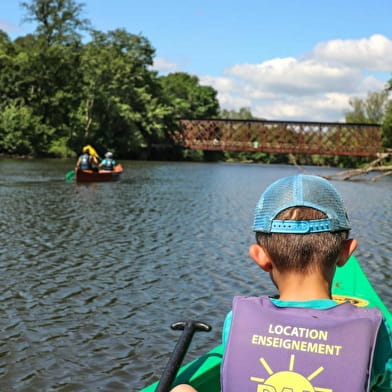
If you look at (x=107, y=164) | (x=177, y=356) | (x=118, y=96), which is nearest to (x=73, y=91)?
(x=118, y=96)

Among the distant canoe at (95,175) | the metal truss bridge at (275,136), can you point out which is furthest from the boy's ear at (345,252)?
the metal truss bridge at (275,136)

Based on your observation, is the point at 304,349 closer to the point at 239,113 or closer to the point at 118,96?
the point at 118,96

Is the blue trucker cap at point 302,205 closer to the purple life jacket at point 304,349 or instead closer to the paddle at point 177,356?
the purple life jacket at point 304,349

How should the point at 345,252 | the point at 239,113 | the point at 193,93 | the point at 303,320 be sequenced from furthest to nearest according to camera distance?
1. the point at 239,113
2. the point at 193,93
3. the point at 345,252
4. the point at 303,320

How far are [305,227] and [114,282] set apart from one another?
22.2 ft

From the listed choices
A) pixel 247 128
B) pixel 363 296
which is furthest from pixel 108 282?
pixel 247 128

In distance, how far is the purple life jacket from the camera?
2.19 metres

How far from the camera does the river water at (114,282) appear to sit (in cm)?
564

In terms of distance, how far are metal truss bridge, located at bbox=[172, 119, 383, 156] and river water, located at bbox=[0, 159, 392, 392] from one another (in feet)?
192

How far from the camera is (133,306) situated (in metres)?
7.59

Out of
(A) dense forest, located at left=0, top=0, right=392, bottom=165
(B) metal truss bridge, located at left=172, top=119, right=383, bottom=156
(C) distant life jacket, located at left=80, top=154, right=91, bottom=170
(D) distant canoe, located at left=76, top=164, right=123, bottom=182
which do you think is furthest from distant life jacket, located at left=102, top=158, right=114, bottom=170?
(B) metal truss bridge, located at left=172, top=119, right=383, bottom=156

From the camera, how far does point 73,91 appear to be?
59.3 meters

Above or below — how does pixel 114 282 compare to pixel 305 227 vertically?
below

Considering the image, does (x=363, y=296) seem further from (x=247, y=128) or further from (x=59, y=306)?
(x=247, y=128)
